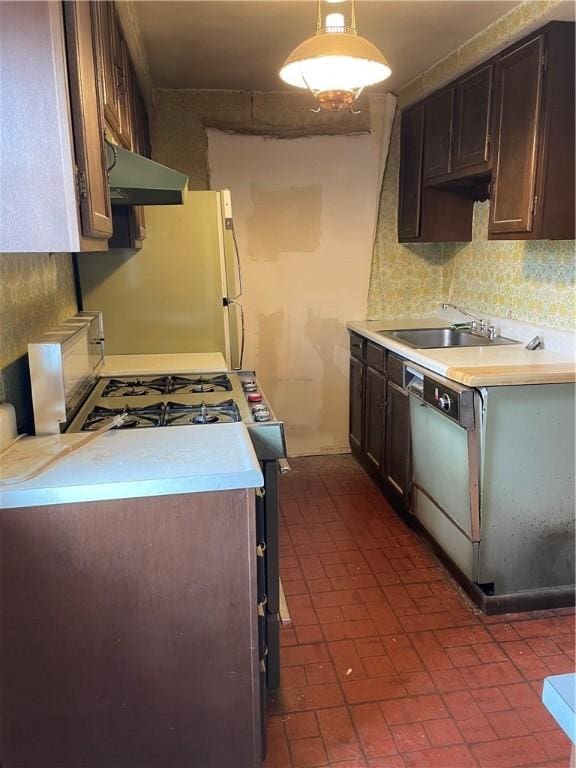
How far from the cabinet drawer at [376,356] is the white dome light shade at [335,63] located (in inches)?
64.7

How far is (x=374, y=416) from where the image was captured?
140 inches

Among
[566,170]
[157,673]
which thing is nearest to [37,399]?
[157,673]

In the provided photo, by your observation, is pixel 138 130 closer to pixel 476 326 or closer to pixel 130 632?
pixel 476 326

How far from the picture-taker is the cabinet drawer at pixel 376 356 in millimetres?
3354

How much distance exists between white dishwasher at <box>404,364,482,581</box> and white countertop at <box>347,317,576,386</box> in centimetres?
6

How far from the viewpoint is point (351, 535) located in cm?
305

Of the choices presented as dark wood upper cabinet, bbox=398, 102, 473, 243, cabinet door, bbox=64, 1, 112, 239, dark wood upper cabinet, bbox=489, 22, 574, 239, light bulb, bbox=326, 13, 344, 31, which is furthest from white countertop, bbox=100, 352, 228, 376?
dark wood upper cabinet, bbox=398, 102, 473, 243

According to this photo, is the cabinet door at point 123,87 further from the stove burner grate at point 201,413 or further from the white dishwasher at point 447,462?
the white dishwasher at point 447,462

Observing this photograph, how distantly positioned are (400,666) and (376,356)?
182 cm

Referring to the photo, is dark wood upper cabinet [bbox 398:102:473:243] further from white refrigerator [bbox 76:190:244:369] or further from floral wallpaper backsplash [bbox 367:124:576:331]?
white refrigerator [bbox 76:190:244:369]

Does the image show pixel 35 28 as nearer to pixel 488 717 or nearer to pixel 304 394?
pixel 488 717

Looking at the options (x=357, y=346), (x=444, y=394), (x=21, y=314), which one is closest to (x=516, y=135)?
(x=444, y=394)

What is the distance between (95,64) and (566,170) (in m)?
1.80

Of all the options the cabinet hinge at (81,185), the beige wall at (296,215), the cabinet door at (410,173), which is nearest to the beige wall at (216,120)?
the beige wall at (296,215)
